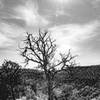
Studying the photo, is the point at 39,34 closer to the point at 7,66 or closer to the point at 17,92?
the point at 7,66

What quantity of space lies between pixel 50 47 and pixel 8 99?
63.3 feet

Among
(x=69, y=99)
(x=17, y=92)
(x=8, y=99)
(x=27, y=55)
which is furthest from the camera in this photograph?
(x=17, y=92)

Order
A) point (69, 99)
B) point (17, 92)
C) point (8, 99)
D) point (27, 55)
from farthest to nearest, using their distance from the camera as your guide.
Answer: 1. point (17, 92)
2. point (8, 99)
3. point (69, 99)
4. point (27, 55)

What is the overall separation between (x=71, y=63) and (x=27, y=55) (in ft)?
15.2

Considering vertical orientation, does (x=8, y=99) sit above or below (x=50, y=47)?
below

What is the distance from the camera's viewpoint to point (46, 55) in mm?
14695

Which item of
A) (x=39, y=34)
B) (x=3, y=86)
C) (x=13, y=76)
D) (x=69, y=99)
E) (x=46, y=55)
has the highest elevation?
(x=39, y=34)

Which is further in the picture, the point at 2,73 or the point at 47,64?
the point at 2,73

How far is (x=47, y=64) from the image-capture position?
49.0ft

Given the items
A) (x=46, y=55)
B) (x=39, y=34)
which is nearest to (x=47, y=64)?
(x=46, y=55)

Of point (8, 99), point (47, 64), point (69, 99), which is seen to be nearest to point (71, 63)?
point (47, 64)

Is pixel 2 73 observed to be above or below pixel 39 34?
below

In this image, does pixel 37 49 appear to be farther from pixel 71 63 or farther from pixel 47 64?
pixel 71 63

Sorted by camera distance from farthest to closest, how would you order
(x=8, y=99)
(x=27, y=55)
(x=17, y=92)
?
(x=17, y=92)
(x=8, y=99)
(x=27, y=55)
